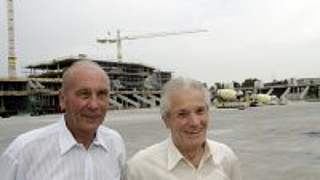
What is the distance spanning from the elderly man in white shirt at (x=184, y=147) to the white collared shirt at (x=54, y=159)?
0.73ft

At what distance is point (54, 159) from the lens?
10.4ft

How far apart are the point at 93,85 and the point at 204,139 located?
0.69 m

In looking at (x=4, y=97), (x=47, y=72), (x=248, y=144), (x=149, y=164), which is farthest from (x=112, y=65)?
(x=149, y=164)

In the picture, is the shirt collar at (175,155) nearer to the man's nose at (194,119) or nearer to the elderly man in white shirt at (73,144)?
the man's nose at (194,119)

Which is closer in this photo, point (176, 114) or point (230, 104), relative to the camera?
point (176, 114)

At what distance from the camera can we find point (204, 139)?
3.32 metres

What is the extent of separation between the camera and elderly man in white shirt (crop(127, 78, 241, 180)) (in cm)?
327

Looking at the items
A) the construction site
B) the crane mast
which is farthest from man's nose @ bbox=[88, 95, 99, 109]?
the crane mast

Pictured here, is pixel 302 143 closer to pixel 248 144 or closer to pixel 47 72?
pixel 248 144

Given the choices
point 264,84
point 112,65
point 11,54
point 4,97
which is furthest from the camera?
point 264,84

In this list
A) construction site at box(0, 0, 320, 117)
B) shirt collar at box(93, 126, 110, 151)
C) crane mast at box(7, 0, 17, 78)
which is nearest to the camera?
shirt collar at box(93, 126, 110, 151)

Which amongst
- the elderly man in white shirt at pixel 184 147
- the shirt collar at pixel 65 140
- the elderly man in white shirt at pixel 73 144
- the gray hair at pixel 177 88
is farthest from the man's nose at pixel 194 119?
the shirt collar at pixel 65 140

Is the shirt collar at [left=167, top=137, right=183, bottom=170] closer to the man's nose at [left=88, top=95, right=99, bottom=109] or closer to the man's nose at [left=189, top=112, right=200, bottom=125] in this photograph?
the man's nose at [left=189, top=112, right=200, bottom=125]

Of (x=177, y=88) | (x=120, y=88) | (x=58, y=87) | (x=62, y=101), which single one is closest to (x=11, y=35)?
(x=120, y=88)
